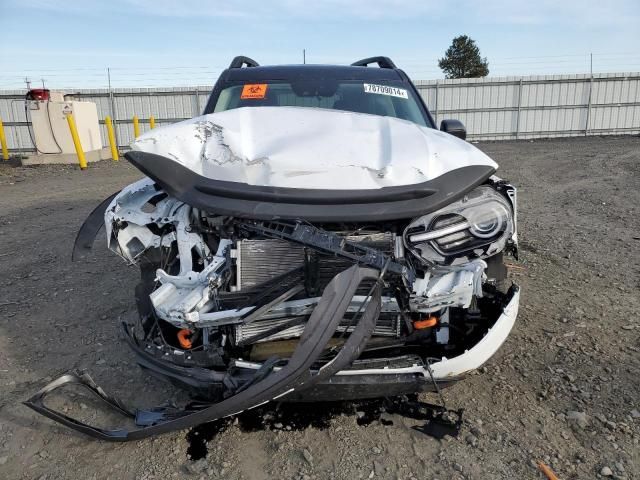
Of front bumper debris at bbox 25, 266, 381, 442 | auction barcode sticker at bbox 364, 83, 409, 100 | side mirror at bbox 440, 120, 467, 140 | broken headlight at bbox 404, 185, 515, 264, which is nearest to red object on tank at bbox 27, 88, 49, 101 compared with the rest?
auction barcode sticker at bbox 364, 83, 409, 100

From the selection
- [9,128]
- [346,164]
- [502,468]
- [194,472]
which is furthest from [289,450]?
[9,128]

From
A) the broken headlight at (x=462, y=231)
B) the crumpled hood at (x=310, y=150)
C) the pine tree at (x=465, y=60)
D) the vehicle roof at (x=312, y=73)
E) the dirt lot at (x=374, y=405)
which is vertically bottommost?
the dirt lot at (x=374, y=405)

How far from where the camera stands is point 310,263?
90.5 inches

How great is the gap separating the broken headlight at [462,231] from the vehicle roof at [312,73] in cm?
214

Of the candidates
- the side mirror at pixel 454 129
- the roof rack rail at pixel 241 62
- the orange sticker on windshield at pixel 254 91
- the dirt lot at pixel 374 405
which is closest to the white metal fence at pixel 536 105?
the roof rack rail at pixel 241 62

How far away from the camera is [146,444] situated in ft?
7.77

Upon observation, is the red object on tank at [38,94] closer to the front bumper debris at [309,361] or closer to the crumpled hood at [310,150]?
the crumpled hood at [310,150]

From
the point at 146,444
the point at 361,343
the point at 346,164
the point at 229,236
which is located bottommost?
the point at 146,444

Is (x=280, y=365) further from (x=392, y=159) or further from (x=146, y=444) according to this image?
(x=392, y=159)

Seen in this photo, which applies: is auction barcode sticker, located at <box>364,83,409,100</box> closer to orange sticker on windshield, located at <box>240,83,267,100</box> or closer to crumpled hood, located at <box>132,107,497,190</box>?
orange sticker on windshield, located at <box>240,83,267,100</box>

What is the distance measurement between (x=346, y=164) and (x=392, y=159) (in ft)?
0.74

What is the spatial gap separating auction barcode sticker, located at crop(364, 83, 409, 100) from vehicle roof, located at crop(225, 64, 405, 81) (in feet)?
0.45

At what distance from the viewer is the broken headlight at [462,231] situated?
7.64 ft

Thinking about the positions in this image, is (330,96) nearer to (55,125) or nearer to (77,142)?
(77,142)
